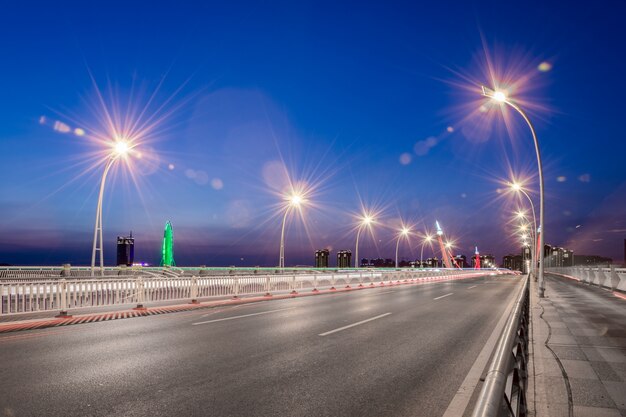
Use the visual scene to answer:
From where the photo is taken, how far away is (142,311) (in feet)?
47.1

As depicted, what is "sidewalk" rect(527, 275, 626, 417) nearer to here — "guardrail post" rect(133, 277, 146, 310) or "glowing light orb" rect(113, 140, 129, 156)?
"guardrail post" rect(133, 277, 146, 310)

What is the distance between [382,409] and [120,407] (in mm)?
3000

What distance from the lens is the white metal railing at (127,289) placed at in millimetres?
12695

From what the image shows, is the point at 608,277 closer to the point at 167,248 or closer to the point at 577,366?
the point at 577,366

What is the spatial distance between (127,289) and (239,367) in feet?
32.0

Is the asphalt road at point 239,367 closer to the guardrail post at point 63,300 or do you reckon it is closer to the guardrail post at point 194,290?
the guardrail post at point 63,300

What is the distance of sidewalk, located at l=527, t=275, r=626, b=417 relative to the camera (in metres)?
4.98

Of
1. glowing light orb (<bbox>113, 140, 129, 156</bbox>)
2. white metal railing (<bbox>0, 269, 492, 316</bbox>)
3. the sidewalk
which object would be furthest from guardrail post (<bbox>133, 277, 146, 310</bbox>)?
the sidewalk

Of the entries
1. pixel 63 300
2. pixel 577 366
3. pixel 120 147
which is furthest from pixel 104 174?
pixel 577 366

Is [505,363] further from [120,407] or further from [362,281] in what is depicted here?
[362,281]

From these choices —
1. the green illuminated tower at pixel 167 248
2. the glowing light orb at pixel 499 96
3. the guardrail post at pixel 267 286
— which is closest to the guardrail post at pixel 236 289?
the guardrail post at pixel 267 286

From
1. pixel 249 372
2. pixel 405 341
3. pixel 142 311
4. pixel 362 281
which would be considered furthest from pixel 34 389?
pixel 362 281

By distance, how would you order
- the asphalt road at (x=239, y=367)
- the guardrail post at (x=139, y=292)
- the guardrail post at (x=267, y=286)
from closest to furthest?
the asphalt road at (x=239, y=367) < the guardrail post at (x=139, y=292) < the guardrail post at (x=267, y=286)

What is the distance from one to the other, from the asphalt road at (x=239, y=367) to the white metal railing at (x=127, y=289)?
2341 mm
